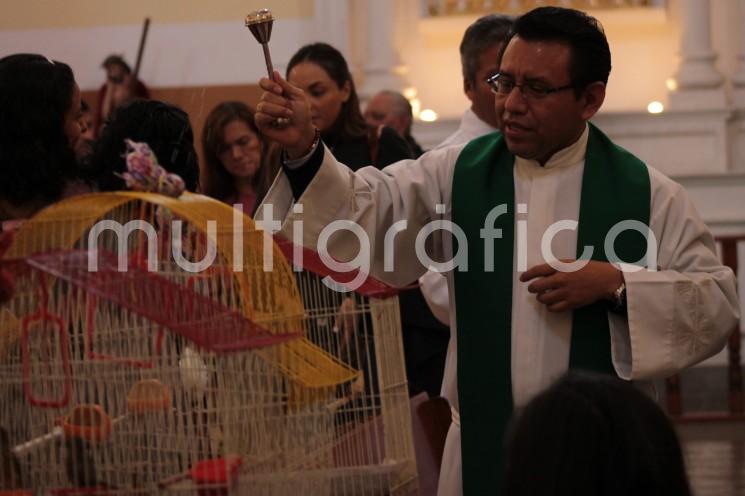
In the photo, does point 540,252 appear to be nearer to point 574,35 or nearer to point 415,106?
point 574,35

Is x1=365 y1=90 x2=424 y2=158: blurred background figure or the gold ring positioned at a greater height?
x1=365 y1=90 x2=424 y2=158: blurred background figure

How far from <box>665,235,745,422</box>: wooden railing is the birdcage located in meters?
4.99

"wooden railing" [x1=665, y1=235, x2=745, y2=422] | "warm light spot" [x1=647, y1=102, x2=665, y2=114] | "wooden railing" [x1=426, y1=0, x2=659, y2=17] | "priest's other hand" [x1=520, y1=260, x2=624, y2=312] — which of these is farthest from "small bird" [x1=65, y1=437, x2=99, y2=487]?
"wooden railing" [x1=426, y1=0, x2=659, y2=17]

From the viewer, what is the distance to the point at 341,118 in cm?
478

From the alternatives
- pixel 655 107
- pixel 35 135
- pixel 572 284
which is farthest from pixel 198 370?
pixel 655 107

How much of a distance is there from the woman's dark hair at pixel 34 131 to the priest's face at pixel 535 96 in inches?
40.3

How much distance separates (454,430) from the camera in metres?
3.46

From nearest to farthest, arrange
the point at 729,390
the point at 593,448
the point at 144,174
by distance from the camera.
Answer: the point at 593,448
the point at 144,174
the point at 729,390

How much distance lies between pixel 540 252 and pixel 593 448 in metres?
1.59

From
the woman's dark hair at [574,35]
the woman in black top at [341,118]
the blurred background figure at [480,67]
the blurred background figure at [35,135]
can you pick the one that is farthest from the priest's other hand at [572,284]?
the woman in black top at [341,118]

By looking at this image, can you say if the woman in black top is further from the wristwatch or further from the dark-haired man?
the wristwatch

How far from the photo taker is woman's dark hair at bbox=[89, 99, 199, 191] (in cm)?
342

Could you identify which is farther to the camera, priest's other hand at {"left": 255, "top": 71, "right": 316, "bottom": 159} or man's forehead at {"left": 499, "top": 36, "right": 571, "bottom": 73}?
man's forehead at {"left": 499, "top": 36, "right": 571, "bottom": 73}

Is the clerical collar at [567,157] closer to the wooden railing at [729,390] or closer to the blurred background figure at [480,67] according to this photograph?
the blurred background figure at [480,67]
